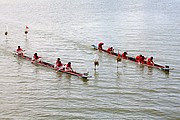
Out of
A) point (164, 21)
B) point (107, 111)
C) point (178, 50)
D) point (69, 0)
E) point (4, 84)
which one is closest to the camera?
point (107, 111)

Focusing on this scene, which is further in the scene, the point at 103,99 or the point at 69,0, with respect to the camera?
the point at 69,0

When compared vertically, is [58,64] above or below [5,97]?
above

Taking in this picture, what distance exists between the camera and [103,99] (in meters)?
26.8

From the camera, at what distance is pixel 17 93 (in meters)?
28.2

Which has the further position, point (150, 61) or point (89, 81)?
point (150, 61)

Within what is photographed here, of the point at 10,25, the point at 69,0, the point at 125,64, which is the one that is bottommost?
the point at 125,64

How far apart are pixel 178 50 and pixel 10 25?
35817mm

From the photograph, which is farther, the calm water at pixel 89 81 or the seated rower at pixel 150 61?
the seated rower at pixel 150 61

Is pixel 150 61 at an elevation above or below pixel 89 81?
above

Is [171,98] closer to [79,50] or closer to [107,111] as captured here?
[107,111]

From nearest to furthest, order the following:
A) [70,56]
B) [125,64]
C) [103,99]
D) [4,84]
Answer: [103,99] → [4,84] → [125,64] → [70,56]

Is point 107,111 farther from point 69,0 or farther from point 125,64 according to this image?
point 69,0

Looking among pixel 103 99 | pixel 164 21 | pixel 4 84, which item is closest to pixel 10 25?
pixel 164 21

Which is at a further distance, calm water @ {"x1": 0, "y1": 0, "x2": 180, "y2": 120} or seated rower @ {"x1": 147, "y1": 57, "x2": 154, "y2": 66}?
seated rower @ {"x1": 147, "y1": 57, "x2": 154, "y2": 66}
